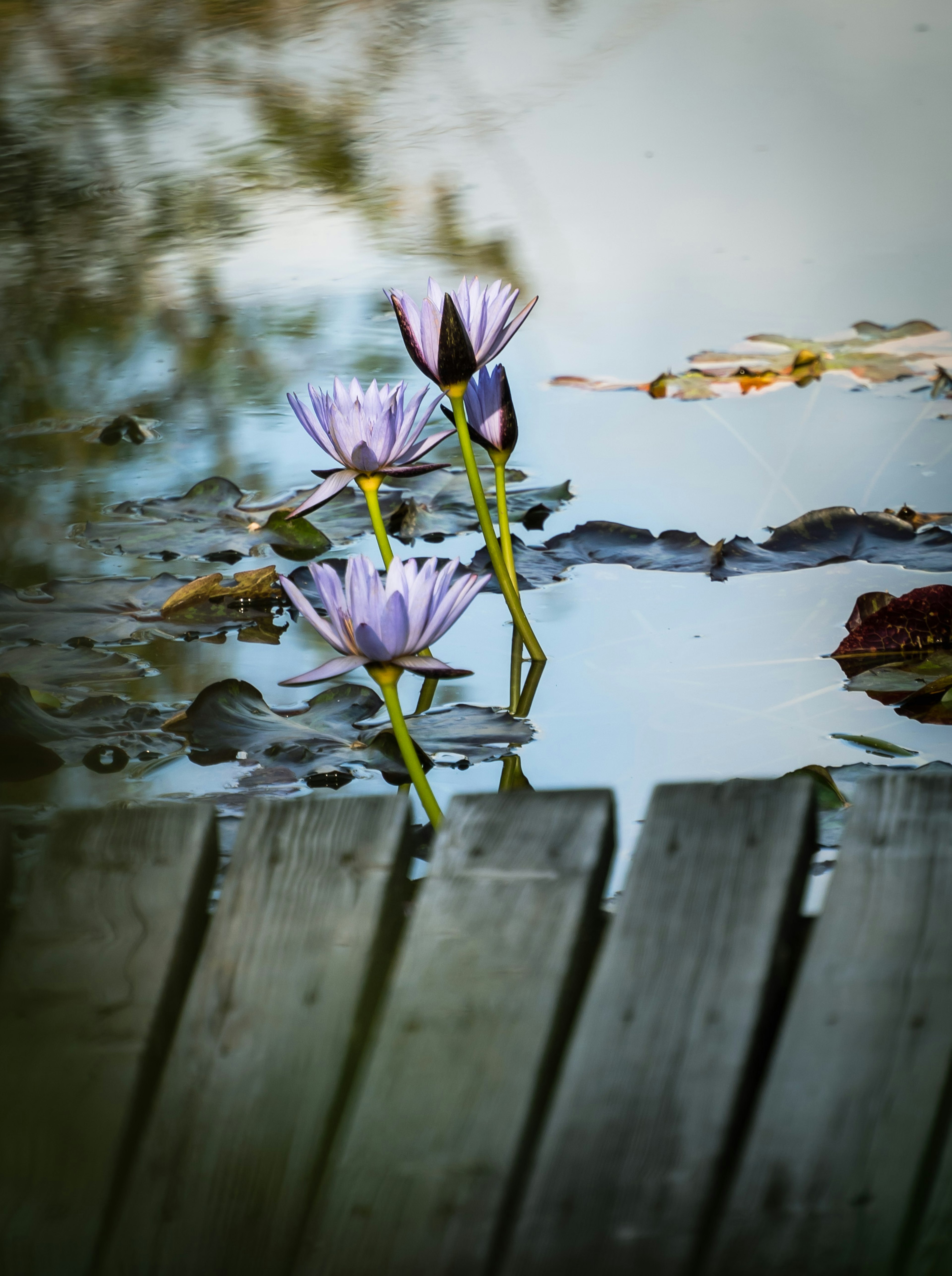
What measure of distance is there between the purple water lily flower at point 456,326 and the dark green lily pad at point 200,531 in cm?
66

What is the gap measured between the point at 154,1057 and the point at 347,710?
0.66m

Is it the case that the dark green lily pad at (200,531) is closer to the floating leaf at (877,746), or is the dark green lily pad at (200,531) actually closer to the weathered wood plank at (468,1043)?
the floating leaf at (877,746)

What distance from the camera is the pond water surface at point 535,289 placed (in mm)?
1386

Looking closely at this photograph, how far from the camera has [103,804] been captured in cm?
115

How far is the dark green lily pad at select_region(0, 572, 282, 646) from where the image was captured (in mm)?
1552

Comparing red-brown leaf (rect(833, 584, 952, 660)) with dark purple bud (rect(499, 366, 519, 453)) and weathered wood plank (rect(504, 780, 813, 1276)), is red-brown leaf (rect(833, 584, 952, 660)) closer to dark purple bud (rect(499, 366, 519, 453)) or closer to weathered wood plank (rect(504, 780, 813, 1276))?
dark purple bud (rect(499, 366, 519, 453))

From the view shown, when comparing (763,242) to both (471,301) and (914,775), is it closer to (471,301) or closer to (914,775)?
(471,301)

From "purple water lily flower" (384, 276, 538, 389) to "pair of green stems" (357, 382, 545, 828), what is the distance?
0.03 meters

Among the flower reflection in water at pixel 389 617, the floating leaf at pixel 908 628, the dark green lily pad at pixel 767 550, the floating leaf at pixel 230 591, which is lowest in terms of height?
the flower reflection in water at pixel 389 617

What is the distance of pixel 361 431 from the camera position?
1140 millimetres

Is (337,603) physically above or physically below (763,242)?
below

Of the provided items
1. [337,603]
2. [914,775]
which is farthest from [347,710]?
[914,775]

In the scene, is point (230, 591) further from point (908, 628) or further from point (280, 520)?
point (908, 628)

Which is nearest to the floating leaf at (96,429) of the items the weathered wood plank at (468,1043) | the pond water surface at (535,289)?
the pond water surface at (535,289)
